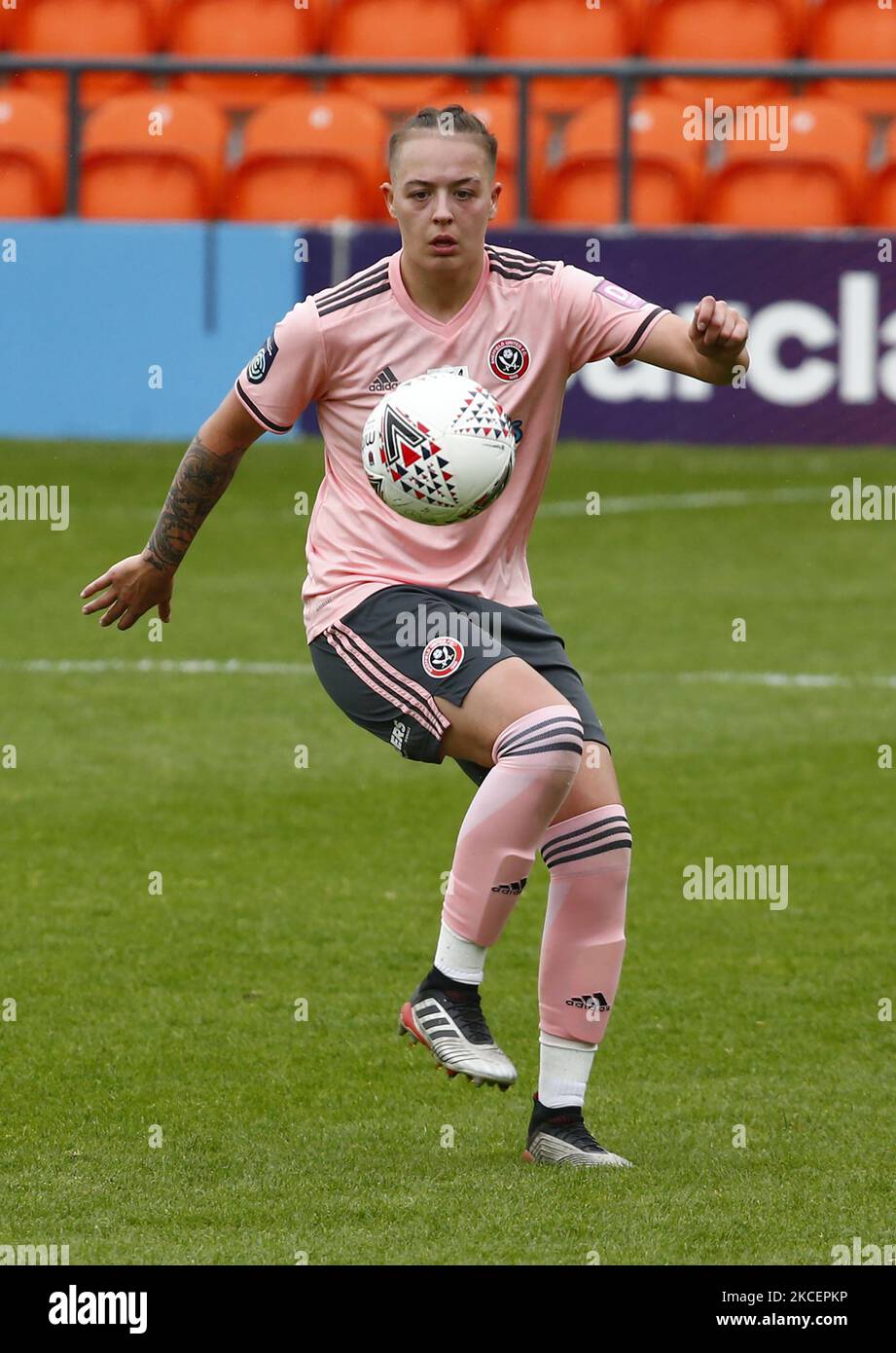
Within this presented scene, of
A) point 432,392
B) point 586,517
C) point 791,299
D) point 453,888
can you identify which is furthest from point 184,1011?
point 791,299

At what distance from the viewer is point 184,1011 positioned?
19.0 ft

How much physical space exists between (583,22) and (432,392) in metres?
13.6

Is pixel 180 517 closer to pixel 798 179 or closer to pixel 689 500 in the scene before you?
pixel 689 500

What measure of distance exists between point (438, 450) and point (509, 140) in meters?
12.2

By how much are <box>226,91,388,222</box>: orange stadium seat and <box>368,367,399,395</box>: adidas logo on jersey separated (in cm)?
1197

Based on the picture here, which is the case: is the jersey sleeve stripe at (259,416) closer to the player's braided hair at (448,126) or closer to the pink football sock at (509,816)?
the player's braided hair at (448,126)

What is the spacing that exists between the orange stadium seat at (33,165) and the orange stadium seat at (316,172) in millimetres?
1198

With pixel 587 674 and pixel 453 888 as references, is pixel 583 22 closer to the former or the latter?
pixel 587 674

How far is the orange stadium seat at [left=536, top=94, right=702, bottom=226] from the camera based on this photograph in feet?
53.7

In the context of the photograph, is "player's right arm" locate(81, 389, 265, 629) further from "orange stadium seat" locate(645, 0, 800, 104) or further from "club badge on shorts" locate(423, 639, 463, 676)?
"orange stadium seat" locate(645, 0, 800, 104)

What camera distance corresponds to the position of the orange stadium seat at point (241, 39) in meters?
17.6

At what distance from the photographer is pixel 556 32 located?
17484 millimetres

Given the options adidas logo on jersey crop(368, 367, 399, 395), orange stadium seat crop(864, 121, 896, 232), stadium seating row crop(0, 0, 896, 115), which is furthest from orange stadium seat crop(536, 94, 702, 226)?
adidas logo on jersey crop(368, 367, 399, 395)

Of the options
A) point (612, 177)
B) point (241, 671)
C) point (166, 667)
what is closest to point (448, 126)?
point (241, 671)
